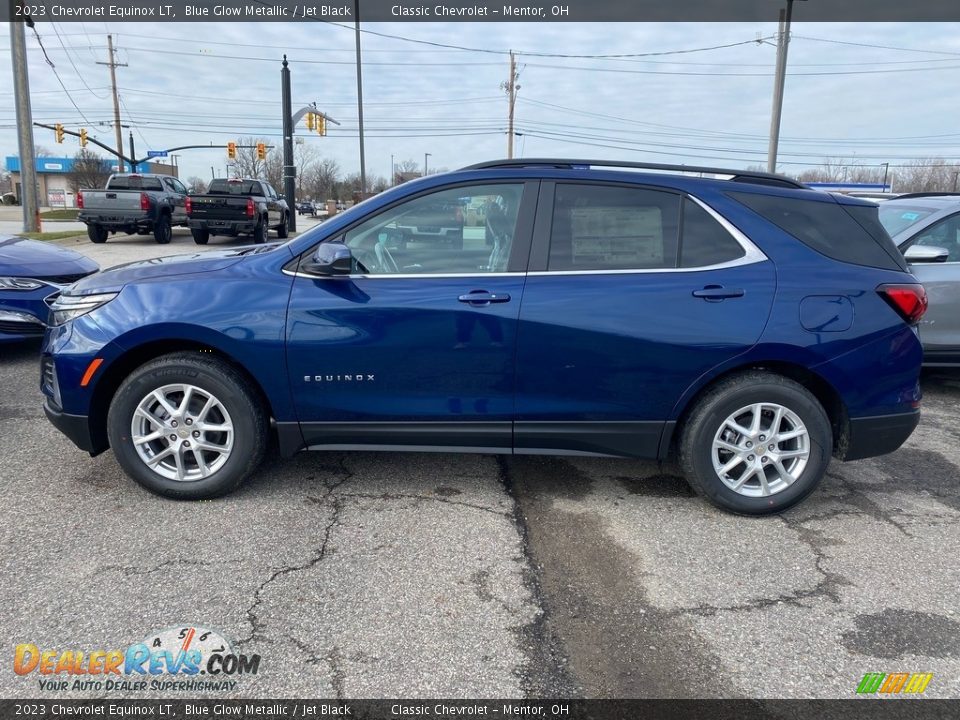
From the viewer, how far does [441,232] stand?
12.0 ft

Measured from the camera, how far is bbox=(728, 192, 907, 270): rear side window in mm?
3621

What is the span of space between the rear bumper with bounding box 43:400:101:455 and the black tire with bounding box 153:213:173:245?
1712cm

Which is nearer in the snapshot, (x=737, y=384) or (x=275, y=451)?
(x=737, y=384)

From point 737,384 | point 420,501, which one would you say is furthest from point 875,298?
point 420,501

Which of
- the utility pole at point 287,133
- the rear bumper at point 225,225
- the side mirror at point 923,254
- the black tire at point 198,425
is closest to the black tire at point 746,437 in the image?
the black tire at point 198,425

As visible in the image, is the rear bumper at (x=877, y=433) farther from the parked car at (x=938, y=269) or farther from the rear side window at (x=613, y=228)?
the parked car at (x=938, y=269)

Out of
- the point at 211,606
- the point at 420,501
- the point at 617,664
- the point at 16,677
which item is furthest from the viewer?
the point at 420,501

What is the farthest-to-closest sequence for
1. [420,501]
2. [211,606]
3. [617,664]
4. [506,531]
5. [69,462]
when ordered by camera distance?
[69,462], [420,501], [506,531], [211,606], [617,664]

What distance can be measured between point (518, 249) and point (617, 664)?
201 cm

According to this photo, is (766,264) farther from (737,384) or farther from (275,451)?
(275,451)

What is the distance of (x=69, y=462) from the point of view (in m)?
4.14

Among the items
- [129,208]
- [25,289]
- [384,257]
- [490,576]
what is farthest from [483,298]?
[129,208]

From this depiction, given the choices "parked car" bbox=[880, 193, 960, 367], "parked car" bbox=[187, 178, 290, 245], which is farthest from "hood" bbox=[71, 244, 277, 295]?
"parked car" bbox=[187, 178, 290, 245]

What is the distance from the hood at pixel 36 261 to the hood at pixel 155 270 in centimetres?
292
